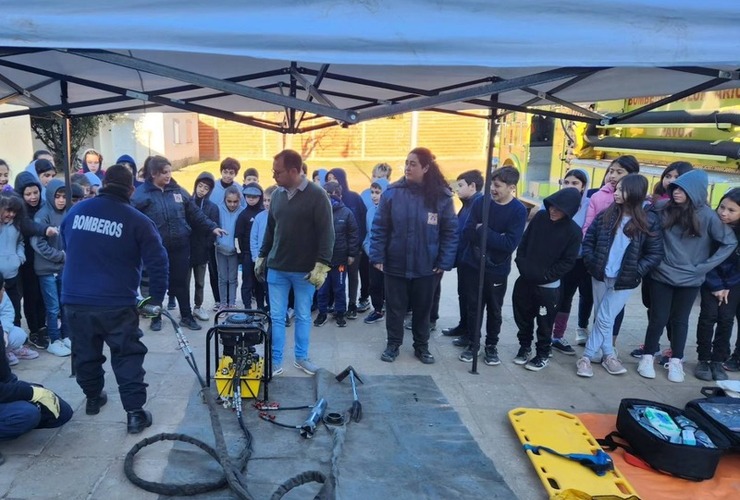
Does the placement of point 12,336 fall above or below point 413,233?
below

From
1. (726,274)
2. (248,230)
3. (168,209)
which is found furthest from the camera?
Result: (248,230)

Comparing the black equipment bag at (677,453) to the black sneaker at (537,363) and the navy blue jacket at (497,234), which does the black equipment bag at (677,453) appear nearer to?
the black sneaker at (537,363)

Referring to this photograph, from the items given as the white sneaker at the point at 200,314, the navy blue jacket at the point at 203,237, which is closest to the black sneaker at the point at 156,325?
the white sneaker at the point at 200,314

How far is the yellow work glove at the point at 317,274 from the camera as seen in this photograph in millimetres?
4102

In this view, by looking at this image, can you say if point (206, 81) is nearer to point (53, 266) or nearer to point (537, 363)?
point (53, 266)

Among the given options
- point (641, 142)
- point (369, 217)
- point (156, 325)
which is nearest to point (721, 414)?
point (369, 217)

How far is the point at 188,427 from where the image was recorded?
3.46 metres

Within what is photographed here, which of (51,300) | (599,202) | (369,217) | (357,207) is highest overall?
(599,202)

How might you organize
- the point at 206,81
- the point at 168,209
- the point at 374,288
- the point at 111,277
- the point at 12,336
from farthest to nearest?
the point at 374,288
the point at 168,209
the point at 12,336
the point at 111,277
the point at 206,81

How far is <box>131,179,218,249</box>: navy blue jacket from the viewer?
4961 mm

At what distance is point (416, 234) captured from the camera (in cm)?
449

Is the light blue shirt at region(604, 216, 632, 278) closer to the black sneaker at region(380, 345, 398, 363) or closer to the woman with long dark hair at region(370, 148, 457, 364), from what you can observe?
the woman with long dark hair at region(370, 148, 457, 364)

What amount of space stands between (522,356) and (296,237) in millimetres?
2358

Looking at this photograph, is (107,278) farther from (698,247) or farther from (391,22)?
(698,247)
